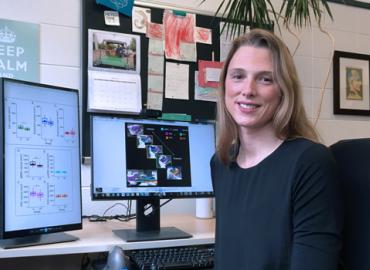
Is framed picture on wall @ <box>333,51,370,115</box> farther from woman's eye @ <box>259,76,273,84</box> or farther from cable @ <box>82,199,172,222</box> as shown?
woman's eye @ <box>259,76,273,84</box>

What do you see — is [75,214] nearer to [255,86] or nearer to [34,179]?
[34,179]

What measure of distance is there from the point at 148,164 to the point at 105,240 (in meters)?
0.33

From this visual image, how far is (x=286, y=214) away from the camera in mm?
1012

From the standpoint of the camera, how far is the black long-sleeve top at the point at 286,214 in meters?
0.96

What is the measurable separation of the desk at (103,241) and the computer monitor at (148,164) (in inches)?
1.4

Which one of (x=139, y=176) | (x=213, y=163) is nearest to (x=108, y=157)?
(x=139, y=176)

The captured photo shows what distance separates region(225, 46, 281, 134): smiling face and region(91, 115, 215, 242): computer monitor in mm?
541

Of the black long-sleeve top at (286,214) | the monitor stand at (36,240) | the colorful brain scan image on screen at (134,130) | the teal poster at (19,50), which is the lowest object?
the monitor stand at (36,240)

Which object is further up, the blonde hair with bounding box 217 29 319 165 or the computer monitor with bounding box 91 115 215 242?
the blonde hair with bounding box 217 29 319 165

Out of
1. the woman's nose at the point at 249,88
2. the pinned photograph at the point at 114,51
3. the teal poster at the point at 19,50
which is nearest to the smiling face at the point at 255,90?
the woman's nose at the point at 249,88

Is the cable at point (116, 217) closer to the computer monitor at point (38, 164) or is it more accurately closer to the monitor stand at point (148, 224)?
the monitor stand at point (148, 224)

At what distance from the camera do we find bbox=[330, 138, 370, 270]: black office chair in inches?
38.0

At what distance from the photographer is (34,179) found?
1423 mm

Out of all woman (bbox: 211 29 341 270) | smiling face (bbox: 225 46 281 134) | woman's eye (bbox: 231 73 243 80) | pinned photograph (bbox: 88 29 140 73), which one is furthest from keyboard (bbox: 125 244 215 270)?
pinned photograph (bbox: 88 29 140 73)
